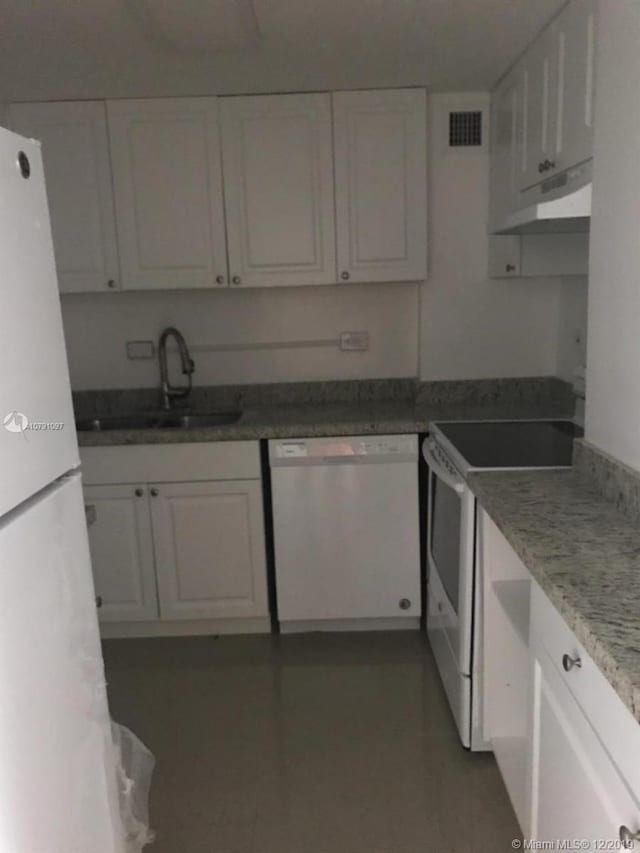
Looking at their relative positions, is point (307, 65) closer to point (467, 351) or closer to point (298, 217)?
point (298, 217)

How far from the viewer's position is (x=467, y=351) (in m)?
2.93

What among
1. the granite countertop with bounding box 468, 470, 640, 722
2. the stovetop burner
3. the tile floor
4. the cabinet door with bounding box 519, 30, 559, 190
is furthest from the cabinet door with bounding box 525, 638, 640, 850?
the cabinet door with bounding box 519, 30, 559, 190

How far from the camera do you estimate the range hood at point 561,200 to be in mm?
1676

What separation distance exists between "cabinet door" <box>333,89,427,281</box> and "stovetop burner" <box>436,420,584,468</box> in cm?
73

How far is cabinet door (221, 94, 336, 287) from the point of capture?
2.62 meters

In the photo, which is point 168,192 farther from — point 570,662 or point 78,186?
point 570,662

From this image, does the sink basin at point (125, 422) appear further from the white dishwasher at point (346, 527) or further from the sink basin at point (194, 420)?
the white dishwasher at point (346, 527)

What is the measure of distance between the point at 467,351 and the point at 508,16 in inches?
51.5

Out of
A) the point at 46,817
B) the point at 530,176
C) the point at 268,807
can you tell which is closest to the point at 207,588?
the point at 268,807

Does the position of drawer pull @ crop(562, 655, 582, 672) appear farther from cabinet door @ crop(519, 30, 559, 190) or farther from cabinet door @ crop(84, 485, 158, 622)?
cabinet door @ crop(84, 485, 158, 622)

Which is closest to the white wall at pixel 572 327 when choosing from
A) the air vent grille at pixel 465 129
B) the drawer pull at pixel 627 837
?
the air vent grille at pixel 465 129

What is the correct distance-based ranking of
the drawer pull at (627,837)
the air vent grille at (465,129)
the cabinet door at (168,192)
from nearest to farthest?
the drawer pull at (627,837), the cabinet door at (168,192), the air vent grille at (465,129)

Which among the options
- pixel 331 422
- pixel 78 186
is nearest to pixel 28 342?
pixel 331 422

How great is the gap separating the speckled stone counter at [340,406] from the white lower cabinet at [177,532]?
0.08m
